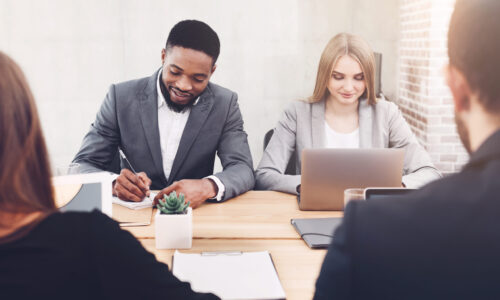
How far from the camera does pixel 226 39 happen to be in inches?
156

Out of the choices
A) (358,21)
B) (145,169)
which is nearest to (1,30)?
(145,169)

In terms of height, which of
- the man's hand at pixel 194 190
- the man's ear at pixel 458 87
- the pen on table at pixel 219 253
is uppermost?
the man's ear at pixel 458 87

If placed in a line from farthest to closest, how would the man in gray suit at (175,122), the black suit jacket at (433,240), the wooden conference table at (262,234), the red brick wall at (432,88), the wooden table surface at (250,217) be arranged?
the red brick wall at (432,88) → the man in gray suit at (175,122) → the wooden table surface at (250,217) → the wooden conference table at (262,234) → the black suit jacket at (433,240)

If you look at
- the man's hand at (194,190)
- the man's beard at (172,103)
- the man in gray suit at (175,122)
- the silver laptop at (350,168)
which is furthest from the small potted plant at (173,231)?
the man's beard at (172,103)

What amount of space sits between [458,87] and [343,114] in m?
1.96

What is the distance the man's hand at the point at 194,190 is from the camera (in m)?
1.89

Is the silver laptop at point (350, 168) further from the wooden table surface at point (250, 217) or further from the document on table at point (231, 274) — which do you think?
the document on table at point (231, 274)

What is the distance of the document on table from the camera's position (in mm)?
1227

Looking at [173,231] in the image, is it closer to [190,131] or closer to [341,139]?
[190,131]

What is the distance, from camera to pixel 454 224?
2.23 feet

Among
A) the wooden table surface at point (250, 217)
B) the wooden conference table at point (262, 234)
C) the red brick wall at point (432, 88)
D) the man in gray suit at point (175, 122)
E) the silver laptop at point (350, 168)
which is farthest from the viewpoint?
the red brick wall at point (432, 88)

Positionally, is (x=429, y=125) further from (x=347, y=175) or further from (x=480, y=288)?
(x=480, y=288)

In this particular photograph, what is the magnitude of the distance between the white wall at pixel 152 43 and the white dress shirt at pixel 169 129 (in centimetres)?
148

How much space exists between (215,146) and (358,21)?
2.04 meters
